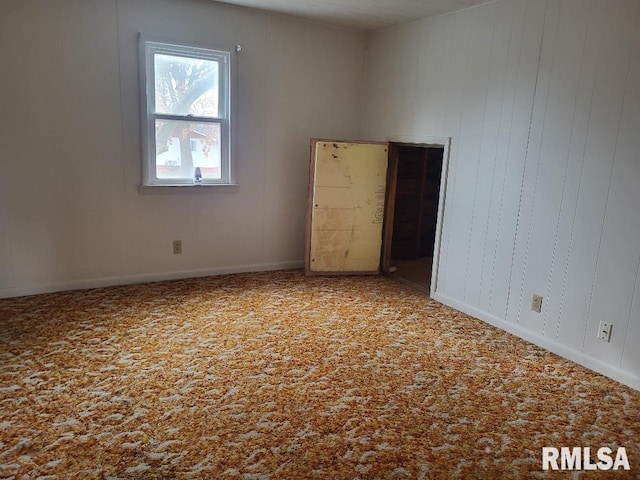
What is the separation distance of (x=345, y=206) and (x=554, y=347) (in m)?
2.35

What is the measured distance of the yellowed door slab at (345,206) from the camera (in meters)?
4.92

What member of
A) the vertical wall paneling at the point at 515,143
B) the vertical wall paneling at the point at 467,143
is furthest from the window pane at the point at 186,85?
the vertical wall paneling at the point at 515,143

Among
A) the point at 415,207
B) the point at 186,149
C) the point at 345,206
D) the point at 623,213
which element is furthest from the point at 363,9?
the point at 623,213

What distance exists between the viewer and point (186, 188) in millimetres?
4625

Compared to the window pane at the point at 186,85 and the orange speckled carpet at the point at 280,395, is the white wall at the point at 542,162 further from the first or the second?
the window pane at the point at 186,85

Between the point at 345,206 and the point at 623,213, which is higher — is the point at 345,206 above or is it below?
below

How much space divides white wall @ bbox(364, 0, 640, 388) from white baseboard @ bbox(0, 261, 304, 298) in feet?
5.89

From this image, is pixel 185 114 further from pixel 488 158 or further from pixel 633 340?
pixel 633 340

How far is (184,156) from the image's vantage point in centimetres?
462

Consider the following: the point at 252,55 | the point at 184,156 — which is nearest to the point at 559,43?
the point at 252,55

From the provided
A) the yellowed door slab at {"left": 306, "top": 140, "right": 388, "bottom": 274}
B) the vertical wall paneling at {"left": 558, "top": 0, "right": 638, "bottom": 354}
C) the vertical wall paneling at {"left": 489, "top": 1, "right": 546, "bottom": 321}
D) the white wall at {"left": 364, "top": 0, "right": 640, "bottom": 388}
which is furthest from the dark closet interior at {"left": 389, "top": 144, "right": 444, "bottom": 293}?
the vertical wall paneling at {"left": 558, "top": 0, "right": 638, "bottom": 354}

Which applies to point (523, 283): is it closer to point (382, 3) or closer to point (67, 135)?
point (382, 3)

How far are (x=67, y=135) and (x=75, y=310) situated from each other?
4.68ft

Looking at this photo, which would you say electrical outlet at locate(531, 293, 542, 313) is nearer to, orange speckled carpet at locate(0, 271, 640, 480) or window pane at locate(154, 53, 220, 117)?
orange speckled carpet at locate(0, 271, 640, 480)
